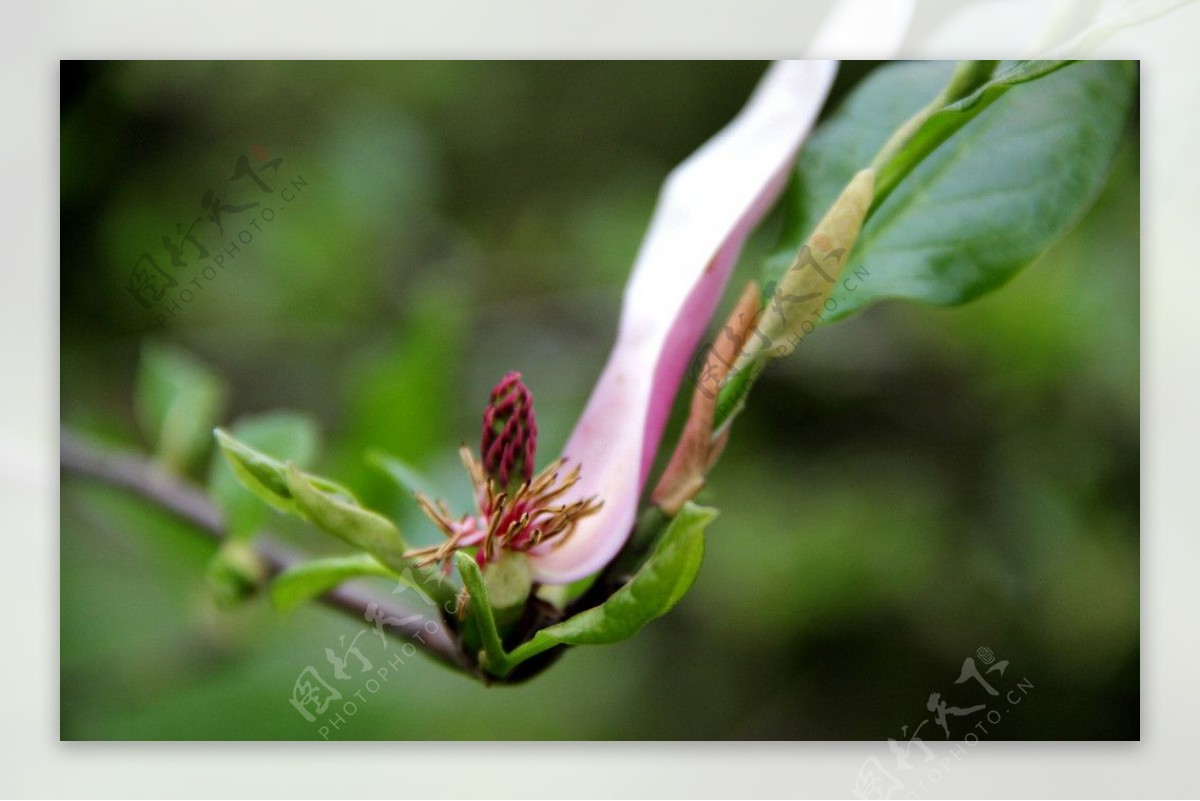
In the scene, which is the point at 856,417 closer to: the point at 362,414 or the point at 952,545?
the point at 952,545

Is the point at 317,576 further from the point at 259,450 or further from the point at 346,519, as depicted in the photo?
the point at 259,450

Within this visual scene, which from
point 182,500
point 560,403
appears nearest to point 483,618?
point 182,500

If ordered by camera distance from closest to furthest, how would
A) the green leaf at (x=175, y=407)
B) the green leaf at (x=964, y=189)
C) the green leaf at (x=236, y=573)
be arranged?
the green leaf at (x=964, y=189), the green leaf at (x=236, y=573), the green leaf at (x=175, y=407)

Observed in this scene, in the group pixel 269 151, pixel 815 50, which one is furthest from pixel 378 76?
pixel 815 50

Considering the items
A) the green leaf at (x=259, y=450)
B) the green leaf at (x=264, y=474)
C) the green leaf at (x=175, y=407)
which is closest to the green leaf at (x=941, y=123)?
the green leaf at (x=264, y=474)

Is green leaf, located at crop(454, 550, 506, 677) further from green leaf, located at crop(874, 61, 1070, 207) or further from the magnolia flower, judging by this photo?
green leaf, located at crop(874, 61, 1070, 207)

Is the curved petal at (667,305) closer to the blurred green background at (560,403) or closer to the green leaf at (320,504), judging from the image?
the green leaf at (320,504)

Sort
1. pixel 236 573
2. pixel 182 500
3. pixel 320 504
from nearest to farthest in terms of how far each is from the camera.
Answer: pixel 320 504 < pixel 236 573 < pixel 182 500
